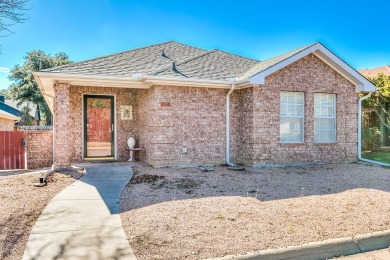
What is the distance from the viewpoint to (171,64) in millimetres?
11445

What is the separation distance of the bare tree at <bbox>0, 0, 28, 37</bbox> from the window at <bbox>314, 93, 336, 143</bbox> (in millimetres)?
9465

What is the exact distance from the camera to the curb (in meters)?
3.84

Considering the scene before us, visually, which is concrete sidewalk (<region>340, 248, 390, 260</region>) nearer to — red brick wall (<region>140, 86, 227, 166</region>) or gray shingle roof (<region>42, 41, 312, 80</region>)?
red brick wall (<region>140, 86, 227, 166</region>)

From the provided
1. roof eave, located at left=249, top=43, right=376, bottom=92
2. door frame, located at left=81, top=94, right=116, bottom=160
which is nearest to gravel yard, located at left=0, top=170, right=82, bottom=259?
door frame, located at left=81, top=94, right=116, bottom=160

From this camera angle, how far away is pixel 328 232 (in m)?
4.56

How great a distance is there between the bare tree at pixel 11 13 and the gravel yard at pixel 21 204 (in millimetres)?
3242

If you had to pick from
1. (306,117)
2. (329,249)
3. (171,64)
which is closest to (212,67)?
(171,64)

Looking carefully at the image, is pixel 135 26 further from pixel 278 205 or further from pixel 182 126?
pixel 278 205

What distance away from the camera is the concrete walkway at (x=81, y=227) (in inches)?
149

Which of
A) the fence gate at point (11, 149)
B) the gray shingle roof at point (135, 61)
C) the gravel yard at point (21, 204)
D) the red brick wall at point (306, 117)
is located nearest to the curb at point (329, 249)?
the gravel yard at point (21, 204)

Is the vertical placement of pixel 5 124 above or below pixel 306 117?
below

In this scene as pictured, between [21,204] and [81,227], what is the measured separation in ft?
6.28

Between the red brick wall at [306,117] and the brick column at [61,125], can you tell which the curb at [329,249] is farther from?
the brick column at [61,125]

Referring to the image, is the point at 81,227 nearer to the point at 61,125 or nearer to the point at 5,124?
the point at 61,125
